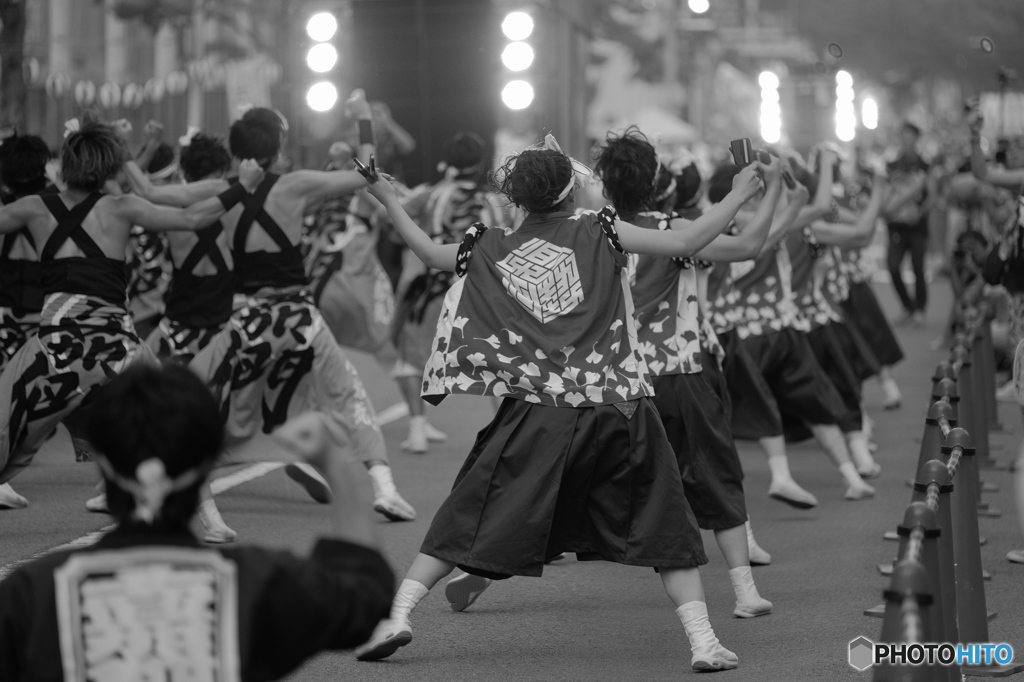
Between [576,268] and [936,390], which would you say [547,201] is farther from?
[936,390]

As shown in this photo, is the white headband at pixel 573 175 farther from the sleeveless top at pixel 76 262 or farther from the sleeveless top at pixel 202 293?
the sleeveless top at pixel 202 293

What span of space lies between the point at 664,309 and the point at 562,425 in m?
0.99

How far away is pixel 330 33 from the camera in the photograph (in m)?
13.9

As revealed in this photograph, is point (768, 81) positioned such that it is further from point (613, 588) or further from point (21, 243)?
point (21, 243)

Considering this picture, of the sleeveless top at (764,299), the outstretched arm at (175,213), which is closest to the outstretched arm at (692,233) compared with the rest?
the outstretched arm at (175,213)

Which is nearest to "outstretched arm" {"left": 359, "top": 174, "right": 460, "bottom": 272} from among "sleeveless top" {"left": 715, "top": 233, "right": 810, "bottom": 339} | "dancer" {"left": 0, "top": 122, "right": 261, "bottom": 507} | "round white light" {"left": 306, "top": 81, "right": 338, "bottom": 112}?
"dancer" {"left": 0, "top": 122, "right": 261, "bottom": 507}

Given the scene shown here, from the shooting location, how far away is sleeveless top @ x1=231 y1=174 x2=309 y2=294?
24.0 feet

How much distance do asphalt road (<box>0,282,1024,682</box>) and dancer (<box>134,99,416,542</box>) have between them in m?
0.44

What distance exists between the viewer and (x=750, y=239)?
548 centimetres

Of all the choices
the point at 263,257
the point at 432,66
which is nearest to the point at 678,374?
the point at 263,257

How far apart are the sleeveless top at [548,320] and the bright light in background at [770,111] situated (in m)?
3.81

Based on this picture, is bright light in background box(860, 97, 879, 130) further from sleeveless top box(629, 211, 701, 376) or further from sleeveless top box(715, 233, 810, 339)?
sleeveless top box(629, 211, 701, 376)

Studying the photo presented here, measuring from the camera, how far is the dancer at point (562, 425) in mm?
5180

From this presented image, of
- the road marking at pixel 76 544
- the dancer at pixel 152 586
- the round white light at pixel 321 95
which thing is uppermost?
the round white light at pixel 321 95
